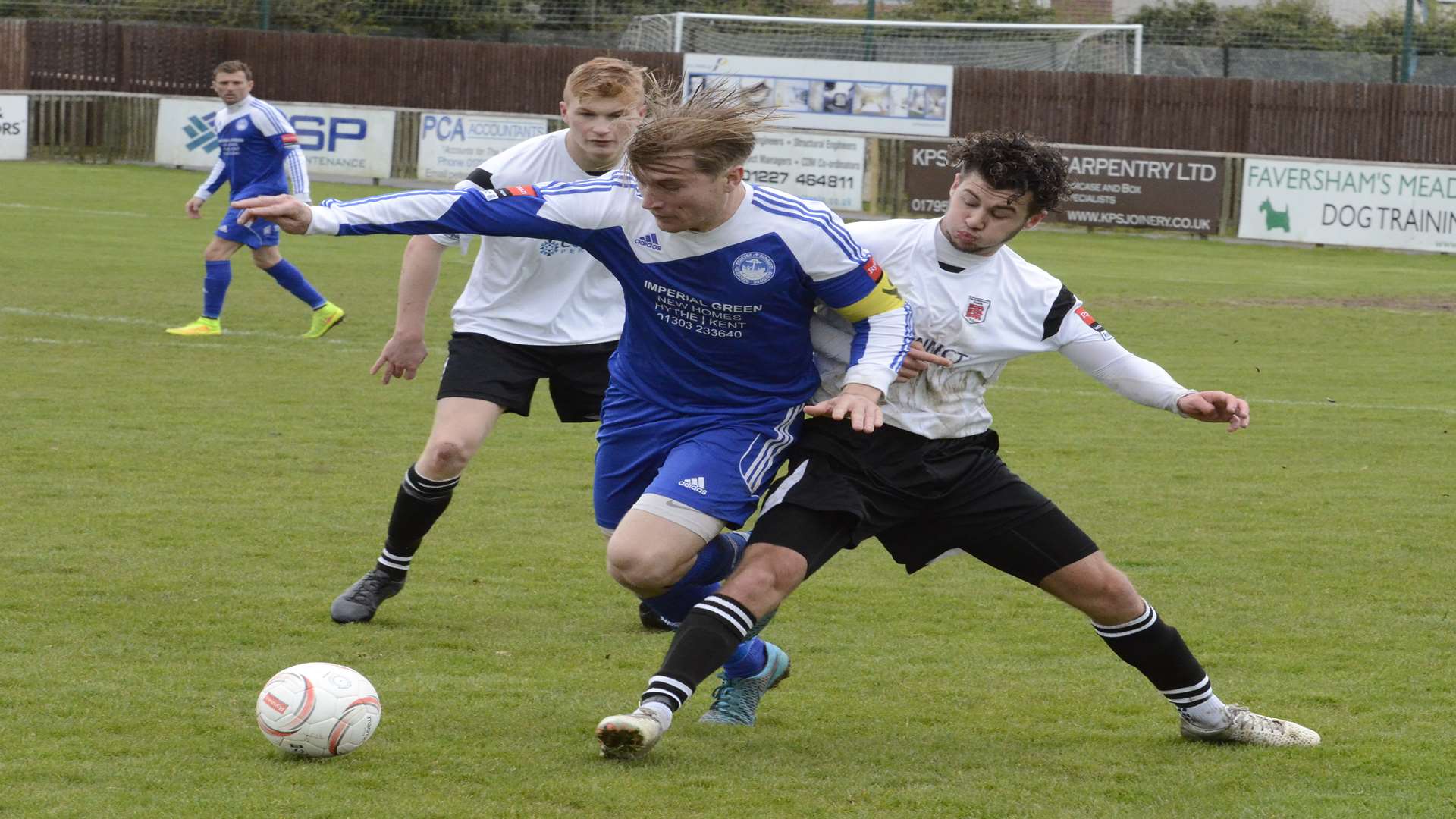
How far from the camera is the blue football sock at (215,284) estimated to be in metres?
12.6

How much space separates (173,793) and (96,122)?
1123 inches

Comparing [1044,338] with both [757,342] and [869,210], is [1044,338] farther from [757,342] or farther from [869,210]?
[869,210]

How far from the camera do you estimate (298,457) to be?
8.61 meters

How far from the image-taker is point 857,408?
4.11 m

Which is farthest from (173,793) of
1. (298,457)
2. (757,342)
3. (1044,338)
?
(298,457)

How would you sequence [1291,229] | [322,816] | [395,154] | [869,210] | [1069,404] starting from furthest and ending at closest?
[395,154]
[869,210]
[1291,229]
[1069,404]
[322,816]

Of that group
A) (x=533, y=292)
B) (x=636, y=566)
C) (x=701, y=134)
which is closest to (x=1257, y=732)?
(x=636, y=566)

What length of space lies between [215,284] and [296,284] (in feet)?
1.93

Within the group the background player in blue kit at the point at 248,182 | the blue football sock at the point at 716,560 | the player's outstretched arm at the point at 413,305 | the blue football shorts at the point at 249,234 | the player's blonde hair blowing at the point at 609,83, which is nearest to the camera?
the blue football sock at the point at 716,560

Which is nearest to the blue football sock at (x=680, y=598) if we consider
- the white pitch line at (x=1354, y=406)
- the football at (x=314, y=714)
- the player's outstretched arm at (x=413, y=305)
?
the football at (x=314, y=714)

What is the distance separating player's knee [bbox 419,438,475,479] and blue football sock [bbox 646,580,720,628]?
3.59 feet

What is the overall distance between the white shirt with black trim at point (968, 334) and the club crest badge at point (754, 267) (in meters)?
0.26

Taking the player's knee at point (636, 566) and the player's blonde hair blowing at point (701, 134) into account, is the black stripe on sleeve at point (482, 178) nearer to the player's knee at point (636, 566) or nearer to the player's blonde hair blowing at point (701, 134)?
the player's blonde hair blowing at point (701, 134)

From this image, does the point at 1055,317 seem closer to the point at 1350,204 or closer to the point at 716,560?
the point at 716,560
